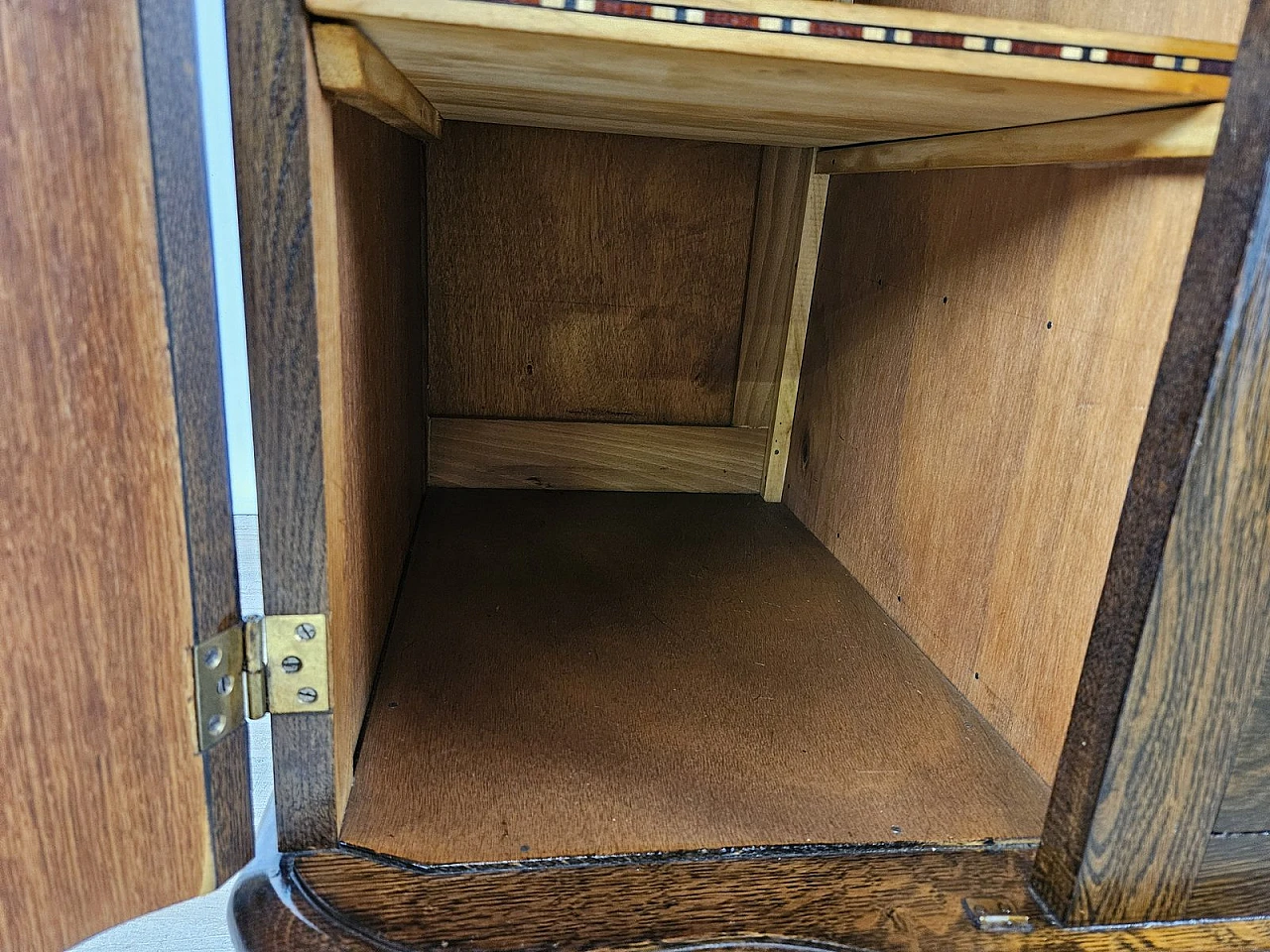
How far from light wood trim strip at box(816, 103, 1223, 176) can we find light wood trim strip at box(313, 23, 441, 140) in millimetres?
480

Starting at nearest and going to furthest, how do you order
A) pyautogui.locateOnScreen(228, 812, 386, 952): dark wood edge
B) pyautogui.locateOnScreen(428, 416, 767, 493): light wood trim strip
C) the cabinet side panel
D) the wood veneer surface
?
the cabinet side panel, pyautogui.locateOnScreen(228, 812, 386, 952): dark wood edge, the wood veneer surface, pyautogui.locateOnScreen(428, 416, 767, 493): light wood trim strip

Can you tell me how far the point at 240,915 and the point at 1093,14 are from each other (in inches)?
34.2

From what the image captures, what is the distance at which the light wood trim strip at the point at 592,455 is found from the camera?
4.50 feet

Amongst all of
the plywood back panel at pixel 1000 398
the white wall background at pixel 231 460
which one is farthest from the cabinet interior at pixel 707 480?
the white wall background at pixel 231 460

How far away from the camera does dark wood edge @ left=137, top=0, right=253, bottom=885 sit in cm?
47

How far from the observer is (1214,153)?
0.49 m

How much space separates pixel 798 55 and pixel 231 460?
1.20 meters

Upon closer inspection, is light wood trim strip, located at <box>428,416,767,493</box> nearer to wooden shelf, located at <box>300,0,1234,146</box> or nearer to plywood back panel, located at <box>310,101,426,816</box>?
plywood back panel, located at <box>310,101,426,816</box>

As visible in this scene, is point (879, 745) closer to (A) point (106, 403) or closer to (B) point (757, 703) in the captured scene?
(B) point (757, 703)

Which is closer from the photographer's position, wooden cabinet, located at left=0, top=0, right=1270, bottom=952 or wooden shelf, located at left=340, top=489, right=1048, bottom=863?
wooden cabinet, located at left=0, top=0, right=1270, bottom=952

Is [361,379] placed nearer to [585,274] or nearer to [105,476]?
→ [105,476]

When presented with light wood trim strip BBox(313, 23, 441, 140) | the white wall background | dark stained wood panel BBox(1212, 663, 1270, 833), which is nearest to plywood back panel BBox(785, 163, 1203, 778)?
dark stained wood panel BBox(1212, 663, 1270, 833)

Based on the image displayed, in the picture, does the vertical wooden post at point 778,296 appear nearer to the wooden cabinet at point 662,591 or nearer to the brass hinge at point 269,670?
the wooden cabinet at point 662,591

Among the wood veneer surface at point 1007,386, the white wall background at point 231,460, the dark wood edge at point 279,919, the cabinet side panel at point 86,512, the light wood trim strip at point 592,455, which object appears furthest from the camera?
the light wood trim strip at point 592,455
